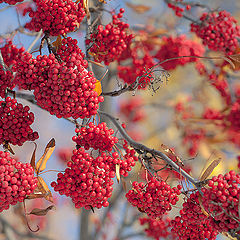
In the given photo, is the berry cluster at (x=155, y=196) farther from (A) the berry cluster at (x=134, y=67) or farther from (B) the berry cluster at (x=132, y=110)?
(B) the berry cluster at (x=132, y=110)

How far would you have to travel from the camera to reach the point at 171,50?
56.9 inches

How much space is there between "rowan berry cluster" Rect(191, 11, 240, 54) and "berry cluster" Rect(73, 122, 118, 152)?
0.64 metres

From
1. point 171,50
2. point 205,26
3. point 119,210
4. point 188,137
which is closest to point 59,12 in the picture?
point 205,26

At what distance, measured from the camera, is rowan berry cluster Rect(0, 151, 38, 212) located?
0.65 metres

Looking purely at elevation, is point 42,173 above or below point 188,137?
below

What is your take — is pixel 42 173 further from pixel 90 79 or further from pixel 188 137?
pixel 188 137

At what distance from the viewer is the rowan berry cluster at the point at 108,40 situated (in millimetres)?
946

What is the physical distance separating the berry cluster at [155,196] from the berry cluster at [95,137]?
0.13 meters

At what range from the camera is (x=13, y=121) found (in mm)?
712

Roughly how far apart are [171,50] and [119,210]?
5.49 ft

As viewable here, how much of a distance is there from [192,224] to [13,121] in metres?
0.50

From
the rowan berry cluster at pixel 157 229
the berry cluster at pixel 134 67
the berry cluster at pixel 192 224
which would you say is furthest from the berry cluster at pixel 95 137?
the rowan berry cluster at pixel 157 229

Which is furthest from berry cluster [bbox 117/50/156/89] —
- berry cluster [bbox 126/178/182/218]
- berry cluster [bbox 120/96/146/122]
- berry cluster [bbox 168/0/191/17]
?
berry cluster [bbox 120/96/146/122]

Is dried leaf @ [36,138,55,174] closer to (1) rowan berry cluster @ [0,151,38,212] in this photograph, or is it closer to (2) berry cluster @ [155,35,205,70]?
(1) rowan berry cluster @ [0,151,38,212]
